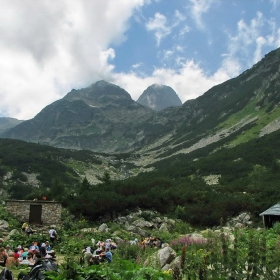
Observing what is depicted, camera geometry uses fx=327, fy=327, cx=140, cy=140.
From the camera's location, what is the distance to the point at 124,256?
1145 cm

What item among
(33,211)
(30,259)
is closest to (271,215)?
(30,259)

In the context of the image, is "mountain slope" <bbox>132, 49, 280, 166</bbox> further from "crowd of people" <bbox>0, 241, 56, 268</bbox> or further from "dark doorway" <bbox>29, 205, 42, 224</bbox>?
"crowd of people" <bbox>0, 241, 56, 268</bbox>

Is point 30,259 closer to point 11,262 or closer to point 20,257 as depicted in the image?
point 11,262

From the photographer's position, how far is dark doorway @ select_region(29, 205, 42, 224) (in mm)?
22578

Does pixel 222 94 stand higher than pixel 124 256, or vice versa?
pixel 222 94

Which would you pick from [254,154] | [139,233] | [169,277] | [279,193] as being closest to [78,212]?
[139,233]

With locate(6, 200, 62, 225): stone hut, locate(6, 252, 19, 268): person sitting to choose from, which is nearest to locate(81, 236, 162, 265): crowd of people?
locate(6, 252, 19, 268): person sitting

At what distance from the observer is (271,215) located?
68.6 ft

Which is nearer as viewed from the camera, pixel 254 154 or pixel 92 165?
pixel 254 154

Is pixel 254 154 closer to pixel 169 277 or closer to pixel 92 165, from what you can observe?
pixel 92 165

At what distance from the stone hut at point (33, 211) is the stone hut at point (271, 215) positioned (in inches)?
541

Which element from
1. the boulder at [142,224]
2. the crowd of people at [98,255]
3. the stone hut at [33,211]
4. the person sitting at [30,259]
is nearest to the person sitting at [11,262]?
the person sitting at [30,259]

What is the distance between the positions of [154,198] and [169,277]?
23.6 meters

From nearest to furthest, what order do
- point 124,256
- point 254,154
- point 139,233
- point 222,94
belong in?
point 124,256, point 139,233, point 254,154, point 222,94
